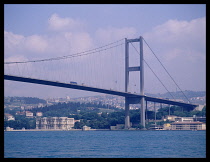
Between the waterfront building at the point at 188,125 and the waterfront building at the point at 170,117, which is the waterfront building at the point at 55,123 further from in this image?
the waterfront building at the point at 188,125

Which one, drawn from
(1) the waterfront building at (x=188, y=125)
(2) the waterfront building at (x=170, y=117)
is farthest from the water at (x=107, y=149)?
→ (2) the waterfront building at (x=170, y=117)

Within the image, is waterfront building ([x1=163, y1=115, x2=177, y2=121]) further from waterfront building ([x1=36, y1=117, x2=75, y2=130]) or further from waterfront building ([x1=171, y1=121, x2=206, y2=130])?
waterfront building ([x1=36, y1=117, x2=75, y2=130])

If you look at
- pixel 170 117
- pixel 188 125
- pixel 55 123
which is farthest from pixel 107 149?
pixel 55 123

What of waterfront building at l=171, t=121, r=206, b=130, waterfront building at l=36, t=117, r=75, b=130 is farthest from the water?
waterfront building at l=36, t=117, r=75, b=130

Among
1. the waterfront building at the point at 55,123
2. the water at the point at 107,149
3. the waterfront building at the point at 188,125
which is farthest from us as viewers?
the waterfront building at the point at 55,123

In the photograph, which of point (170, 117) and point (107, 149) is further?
point (170, 117)

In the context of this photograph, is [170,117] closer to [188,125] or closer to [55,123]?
Answer: [188,125]

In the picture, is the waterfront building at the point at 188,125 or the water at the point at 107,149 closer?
the water at the point at 107,149
